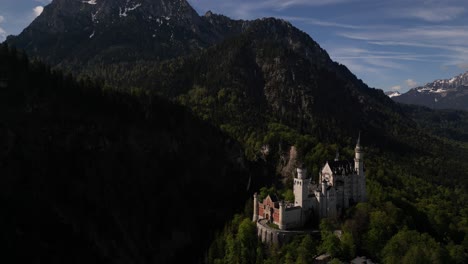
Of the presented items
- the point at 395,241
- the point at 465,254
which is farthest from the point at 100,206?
the point at 465,254

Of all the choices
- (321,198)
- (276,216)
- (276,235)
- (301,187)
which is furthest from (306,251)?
(321,198)

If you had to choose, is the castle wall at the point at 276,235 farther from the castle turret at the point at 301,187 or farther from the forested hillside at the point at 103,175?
the forested hillside at the point at 103,175

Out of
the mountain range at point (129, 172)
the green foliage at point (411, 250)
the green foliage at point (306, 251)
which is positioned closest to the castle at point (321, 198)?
the mountain range at point (129, 172)

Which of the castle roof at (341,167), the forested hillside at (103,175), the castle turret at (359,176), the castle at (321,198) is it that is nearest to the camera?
the castle at (321,198)

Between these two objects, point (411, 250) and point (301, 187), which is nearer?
point (411, 250)

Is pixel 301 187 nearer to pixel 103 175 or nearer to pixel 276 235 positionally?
pixel 276 235

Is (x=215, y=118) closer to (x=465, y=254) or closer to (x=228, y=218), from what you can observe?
(x=228, y=218)

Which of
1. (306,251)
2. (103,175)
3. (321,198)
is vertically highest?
(103,175)
